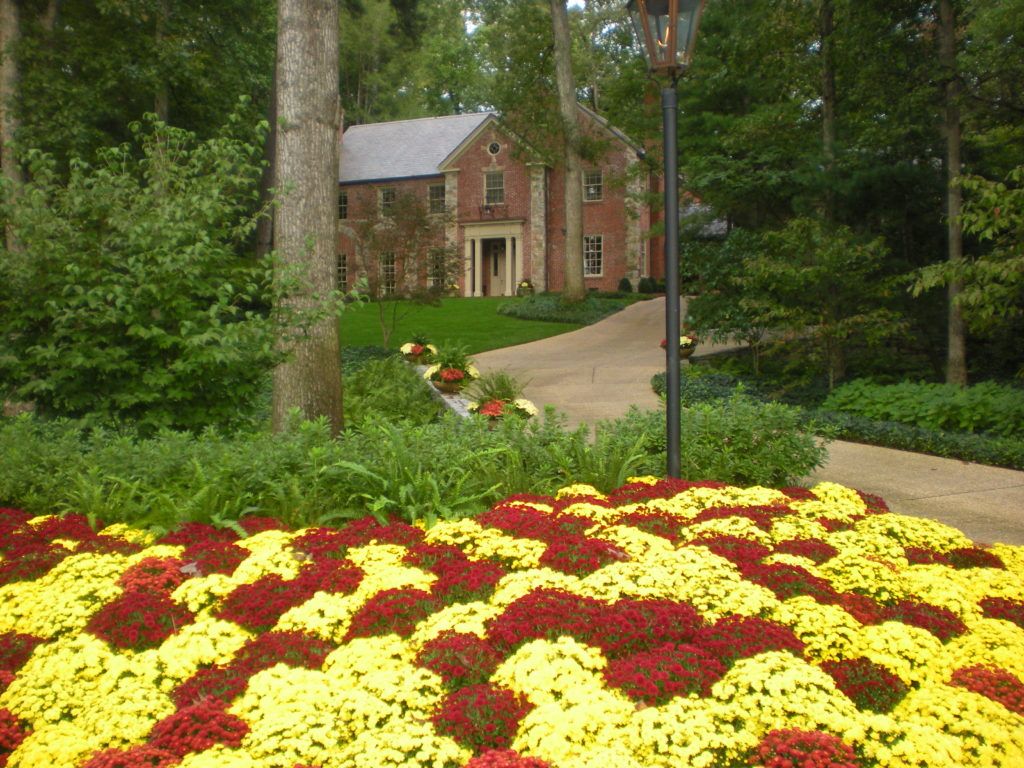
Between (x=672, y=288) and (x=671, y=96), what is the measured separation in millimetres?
1169

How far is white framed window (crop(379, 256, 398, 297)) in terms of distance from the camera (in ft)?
53.7

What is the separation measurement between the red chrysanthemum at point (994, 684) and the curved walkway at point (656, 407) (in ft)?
10.6

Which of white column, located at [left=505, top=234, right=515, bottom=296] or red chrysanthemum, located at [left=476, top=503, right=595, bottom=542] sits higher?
white column, located at [left=505, top=234, right=515, bottom=296]

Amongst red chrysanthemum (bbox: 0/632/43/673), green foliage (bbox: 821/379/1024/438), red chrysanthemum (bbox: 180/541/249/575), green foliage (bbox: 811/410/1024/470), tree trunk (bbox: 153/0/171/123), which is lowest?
green foliage (bbox: 811/410/1024/470)

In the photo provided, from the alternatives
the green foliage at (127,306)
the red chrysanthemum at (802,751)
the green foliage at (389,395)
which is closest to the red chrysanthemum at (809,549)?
the red chrysanthemum at (802,751)

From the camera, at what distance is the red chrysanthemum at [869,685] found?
250cm

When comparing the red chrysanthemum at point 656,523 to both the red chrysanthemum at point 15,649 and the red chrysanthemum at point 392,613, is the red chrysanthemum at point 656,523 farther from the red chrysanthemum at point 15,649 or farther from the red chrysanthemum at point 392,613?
the red chrysanthemum at point 15,649

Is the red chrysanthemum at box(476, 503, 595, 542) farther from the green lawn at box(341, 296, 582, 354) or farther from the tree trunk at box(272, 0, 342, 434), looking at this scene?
the green lawn at box(341, 296, 582, 354)

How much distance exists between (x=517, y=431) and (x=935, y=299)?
9.92 m

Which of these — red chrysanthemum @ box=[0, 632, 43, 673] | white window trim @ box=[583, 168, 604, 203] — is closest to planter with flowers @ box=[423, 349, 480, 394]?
red chrysanthemum @ box=[0, 632, 43, 673]

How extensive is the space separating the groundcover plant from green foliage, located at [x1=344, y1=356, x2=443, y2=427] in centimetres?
561

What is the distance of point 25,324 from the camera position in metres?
5.56

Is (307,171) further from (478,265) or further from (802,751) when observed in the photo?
(478,265)

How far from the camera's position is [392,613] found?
2.96 m
